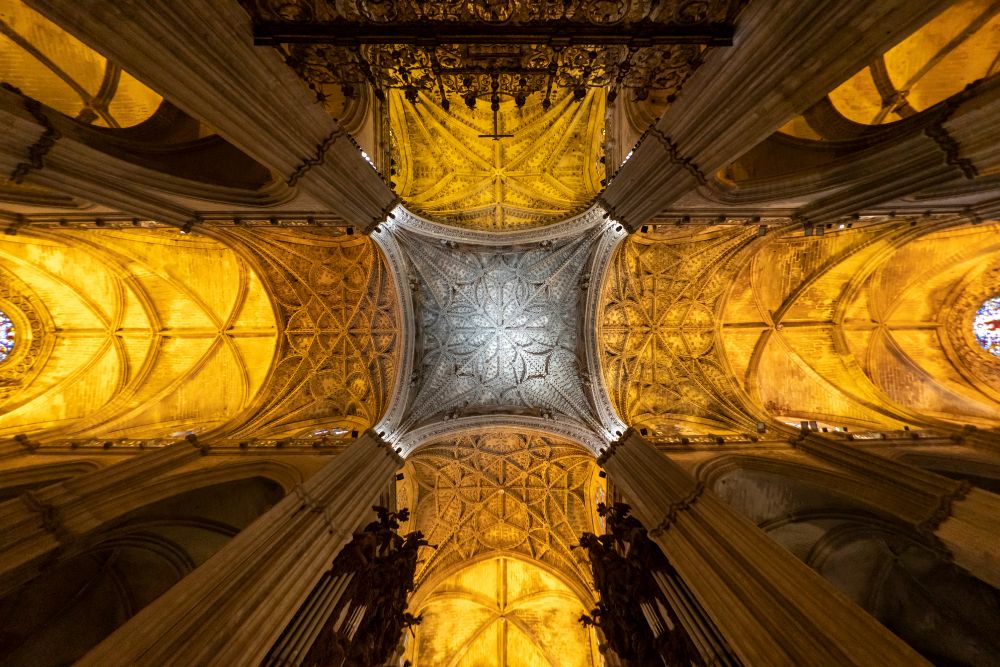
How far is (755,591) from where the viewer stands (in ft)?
14.9

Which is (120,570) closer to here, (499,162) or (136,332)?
(136,332)

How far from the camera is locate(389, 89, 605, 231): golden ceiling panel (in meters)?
10.8

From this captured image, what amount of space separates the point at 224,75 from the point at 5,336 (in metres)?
12.2

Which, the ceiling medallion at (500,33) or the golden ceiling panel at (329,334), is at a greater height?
the ceiling medallion at (500,33)

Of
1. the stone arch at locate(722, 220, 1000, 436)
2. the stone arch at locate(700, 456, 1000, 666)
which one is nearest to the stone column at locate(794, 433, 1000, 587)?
the stone arch at locate(700, 456, 1000, 666)

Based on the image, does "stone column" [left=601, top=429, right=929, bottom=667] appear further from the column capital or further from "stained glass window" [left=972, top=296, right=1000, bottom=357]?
"stained glass window" [left=972, top=296, right=1000, bottom=357]

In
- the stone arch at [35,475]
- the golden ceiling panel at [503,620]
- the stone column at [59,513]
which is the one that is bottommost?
the golden ceiling panel at [503,620]

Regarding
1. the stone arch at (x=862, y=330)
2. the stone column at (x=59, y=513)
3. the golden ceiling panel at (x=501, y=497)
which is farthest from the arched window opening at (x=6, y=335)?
the stone arch at (x=862, y=330)

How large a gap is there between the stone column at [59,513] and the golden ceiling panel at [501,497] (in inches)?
263

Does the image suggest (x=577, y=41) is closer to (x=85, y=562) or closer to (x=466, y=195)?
(x=466, y=195)

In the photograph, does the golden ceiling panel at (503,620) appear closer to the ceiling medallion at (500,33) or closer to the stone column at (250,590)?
the stone column at (250,590)

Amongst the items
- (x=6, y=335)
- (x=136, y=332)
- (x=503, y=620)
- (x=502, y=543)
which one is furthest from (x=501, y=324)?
(x=6, y=335)

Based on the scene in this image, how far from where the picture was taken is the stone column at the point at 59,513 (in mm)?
4754

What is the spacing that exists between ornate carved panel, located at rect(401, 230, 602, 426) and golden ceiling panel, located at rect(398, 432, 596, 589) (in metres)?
1.41
